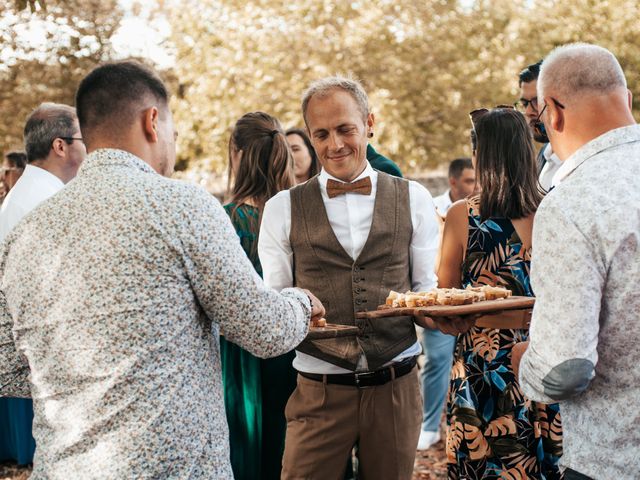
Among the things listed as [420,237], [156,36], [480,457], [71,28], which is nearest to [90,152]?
[420,237]

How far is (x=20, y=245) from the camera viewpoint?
7.36ft

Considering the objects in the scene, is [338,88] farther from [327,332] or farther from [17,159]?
[17,159]

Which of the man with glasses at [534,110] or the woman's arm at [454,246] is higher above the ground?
the man with glasses at [534,110]

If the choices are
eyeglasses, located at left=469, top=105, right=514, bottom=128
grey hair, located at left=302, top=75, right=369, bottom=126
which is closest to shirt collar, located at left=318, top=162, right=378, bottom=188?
grey hair, located at left=302, top=75, right=369, bottom=126

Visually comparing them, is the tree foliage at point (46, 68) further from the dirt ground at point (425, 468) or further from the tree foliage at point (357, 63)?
the dirt ground at point (425, 468)

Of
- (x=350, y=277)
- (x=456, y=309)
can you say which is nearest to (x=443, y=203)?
(x=350, y=277)

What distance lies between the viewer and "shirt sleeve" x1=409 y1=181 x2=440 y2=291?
354cm

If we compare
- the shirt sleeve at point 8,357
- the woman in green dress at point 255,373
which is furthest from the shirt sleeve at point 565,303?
the woman in green dress at point 255,373

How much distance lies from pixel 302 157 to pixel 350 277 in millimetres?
2888

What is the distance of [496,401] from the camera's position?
3.51 m

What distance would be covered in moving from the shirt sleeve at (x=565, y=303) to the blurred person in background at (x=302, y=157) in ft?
13.3

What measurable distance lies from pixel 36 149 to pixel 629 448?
168 inches

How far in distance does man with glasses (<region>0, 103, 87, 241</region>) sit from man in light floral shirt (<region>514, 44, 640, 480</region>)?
3.73 meters

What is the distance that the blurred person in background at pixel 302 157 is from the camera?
613 cm
